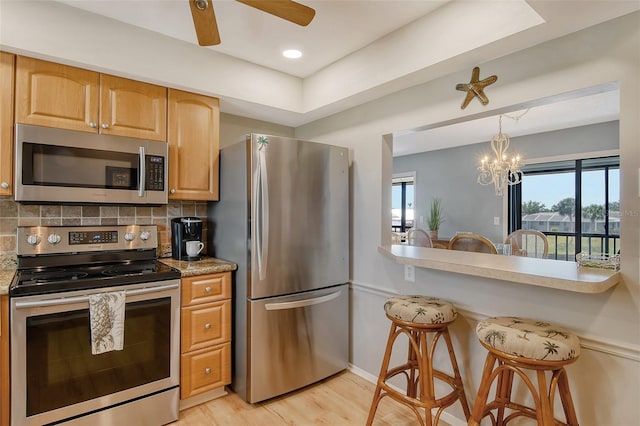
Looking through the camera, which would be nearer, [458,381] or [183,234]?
[458,381]

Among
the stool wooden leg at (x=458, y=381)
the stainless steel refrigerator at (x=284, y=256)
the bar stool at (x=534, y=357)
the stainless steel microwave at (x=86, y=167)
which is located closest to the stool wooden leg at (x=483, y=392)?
the bar stool at (x=534, y=357)

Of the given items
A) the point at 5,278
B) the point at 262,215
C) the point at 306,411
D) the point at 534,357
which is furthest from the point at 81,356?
the point at 534,357

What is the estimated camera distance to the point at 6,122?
5.86 feet

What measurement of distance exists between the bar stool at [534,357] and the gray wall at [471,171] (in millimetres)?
3763

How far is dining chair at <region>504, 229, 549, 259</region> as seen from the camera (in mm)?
3563

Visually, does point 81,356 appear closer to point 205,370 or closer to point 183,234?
point 205,370

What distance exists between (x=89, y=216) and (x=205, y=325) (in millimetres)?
1083

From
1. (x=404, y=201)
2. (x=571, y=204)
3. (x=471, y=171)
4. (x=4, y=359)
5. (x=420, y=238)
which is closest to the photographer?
(x=4, y=359)

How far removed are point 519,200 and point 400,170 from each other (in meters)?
2.28

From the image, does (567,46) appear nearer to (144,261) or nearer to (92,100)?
(92,100)

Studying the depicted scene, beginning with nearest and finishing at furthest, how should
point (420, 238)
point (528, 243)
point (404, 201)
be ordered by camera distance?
point (420, 238) → point (528, 243) → point (404, 201)

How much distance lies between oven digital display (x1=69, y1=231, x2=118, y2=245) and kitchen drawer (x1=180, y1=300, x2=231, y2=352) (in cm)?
73

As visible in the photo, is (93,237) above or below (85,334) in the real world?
above

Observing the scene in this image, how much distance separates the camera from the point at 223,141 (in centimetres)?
295
